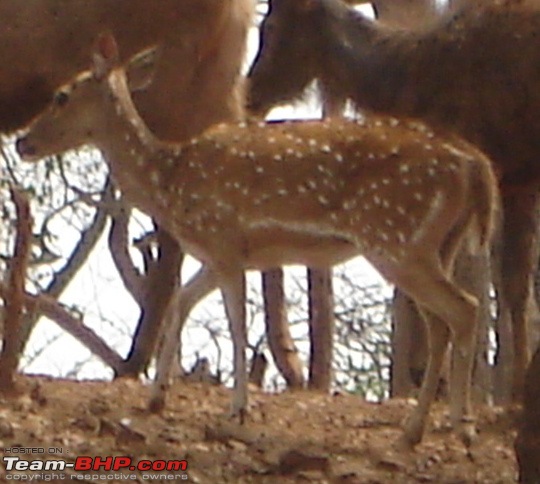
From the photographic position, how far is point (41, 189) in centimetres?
886

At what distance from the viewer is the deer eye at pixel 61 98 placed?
4863 millimetres

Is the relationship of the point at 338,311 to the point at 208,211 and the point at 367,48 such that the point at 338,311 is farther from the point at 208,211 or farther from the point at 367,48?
the point at 208,211

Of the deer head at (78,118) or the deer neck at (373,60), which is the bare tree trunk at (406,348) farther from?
the deer head at (78,118)

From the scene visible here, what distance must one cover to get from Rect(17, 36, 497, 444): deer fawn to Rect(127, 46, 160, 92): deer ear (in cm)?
30

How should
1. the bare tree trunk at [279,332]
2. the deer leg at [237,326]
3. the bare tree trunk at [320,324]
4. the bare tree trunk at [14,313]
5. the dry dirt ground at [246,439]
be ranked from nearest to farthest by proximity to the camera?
the dry dirt ground at [246,439] < the deer leg at [237,326] < the bare tree trunk at [14,313] < the bare tree trunk at [279,332] < the bare tree trunk at [320,324]

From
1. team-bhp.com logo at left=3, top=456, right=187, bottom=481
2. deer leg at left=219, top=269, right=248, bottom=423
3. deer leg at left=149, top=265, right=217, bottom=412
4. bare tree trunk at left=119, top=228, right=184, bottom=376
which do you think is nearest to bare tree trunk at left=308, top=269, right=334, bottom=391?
bare tree trunk at left=119, top=228, right=184, bottom=376

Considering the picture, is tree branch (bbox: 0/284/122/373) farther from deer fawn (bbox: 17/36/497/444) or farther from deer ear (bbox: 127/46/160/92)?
deer fawn (bbox: 17/36/497/444)

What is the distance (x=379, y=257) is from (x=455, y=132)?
1.02 meters

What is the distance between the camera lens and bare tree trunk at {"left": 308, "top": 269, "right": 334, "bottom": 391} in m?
6.08

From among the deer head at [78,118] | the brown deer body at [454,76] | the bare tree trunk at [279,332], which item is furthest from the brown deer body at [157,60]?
the deer head at [78,118]

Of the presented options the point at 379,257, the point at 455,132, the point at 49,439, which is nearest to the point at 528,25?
the point at 455,132

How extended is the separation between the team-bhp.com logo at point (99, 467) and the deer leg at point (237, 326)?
19.0 inches

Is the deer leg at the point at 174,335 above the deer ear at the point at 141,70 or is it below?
below

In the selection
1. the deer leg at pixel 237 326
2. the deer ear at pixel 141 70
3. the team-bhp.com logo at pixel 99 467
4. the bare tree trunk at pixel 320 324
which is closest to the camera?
the team-bhp.com logo at pixel 99 467
